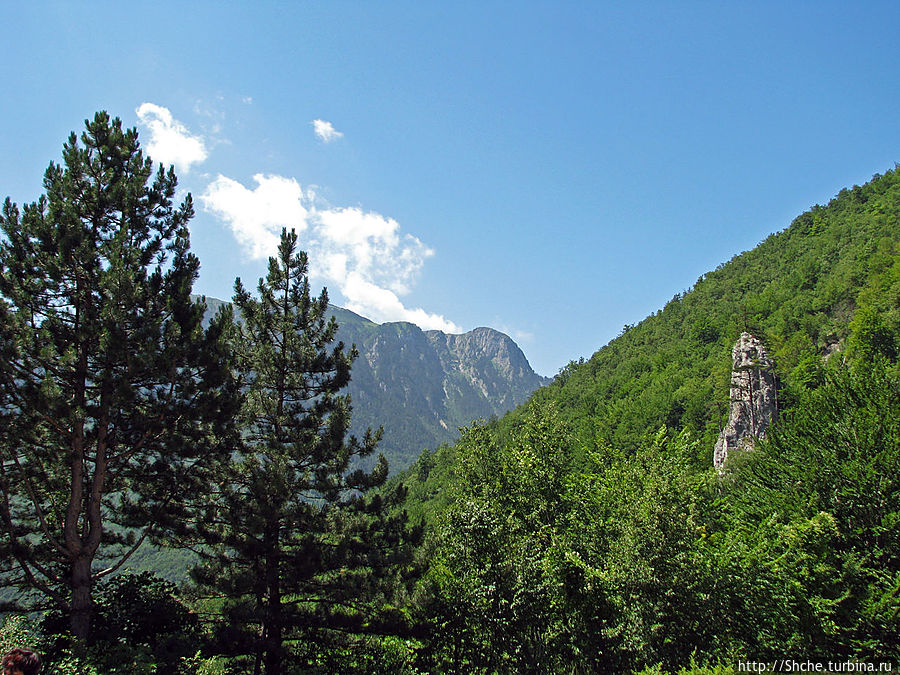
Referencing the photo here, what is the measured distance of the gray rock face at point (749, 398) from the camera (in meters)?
53.7

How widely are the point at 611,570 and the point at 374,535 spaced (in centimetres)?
699

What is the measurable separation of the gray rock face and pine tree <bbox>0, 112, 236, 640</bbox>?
57.9 metres

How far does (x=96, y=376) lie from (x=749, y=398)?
6480cm

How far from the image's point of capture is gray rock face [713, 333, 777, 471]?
53719 mm

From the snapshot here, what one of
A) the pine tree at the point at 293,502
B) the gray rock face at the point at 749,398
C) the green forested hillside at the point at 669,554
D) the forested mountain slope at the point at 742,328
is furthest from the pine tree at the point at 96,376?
the gray rock face at the point at 749,398

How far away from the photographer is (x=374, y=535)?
1376cm

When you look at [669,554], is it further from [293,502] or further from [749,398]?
[749,398]

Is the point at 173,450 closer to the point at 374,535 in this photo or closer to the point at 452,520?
the point at 374,535

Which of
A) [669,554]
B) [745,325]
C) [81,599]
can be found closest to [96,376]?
[81,599]

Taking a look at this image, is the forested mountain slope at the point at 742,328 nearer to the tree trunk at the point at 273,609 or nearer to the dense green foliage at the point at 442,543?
the dense green foliage at the point at 442,543

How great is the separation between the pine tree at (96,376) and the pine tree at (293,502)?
1473 mm

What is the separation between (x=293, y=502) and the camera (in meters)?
13.0

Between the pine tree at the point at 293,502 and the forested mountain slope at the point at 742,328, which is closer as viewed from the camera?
the pine tree at the point at 293,502

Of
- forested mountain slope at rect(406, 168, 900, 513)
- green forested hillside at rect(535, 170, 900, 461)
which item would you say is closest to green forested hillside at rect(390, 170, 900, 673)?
green forested hillside at rect(535, 170, 900, 461)
